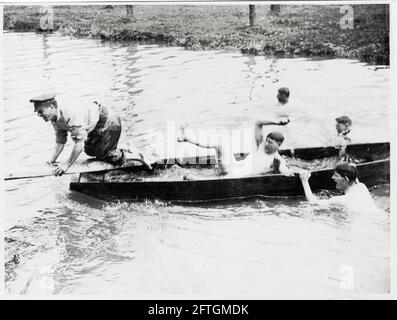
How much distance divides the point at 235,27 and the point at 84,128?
1.87m

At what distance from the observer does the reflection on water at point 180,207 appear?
11.5 feet

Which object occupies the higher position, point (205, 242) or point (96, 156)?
point (96, 156)

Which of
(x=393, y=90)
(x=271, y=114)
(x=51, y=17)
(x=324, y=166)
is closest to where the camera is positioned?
(x=393, y=90)

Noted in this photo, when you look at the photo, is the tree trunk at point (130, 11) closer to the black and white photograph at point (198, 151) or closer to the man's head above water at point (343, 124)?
the black and white photograph at point (198, 151)

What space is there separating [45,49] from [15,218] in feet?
5.66

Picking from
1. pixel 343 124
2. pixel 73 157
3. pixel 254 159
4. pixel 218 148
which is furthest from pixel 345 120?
pixel 73 157

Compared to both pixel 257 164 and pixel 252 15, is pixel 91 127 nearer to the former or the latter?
pixel 257 164

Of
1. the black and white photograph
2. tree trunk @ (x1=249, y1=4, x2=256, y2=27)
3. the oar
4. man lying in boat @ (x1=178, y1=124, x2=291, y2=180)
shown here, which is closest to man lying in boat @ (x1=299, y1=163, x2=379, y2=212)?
the black and white photograph

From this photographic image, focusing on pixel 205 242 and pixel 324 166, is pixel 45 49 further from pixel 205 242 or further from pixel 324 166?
pixel 324 166

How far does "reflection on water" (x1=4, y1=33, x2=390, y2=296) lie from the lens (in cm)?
351

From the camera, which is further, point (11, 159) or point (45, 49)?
point (45, 49)

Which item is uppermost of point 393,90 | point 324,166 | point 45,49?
point 45,49

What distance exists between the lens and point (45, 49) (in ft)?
14.4
